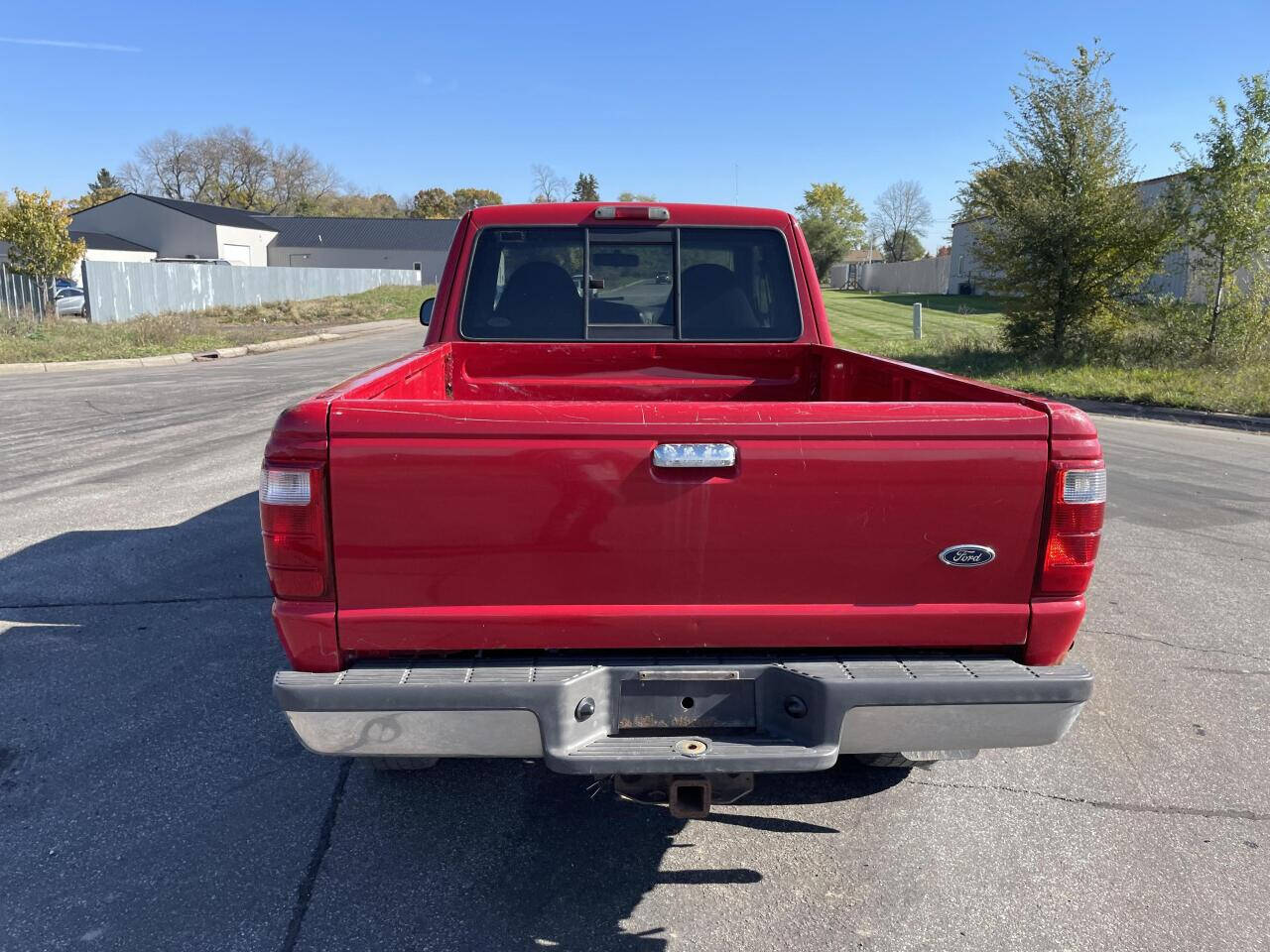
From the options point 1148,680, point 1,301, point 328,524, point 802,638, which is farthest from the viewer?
point 1,301

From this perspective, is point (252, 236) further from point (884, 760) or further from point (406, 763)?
point (884, 760)

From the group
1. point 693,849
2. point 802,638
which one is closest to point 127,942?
point 693,849

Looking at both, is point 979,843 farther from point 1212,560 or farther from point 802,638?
point 1212,560

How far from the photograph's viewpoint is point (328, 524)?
8.00 feet

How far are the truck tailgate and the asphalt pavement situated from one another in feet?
3.00

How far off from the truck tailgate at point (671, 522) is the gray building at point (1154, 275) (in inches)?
703

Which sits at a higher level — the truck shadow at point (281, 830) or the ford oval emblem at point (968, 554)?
the ford oval emblem at point (968, 554)

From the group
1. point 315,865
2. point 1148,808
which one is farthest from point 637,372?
point 1148,808

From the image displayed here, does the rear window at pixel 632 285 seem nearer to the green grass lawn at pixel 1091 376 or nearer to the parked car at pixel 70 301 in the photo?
the green grass lawn at pixel 1091 376

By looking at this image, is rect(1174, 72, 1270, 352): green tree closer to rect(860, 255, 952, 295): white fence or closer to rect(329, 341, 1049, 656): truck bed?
rect(329, 341, 1049, 656): truck bed

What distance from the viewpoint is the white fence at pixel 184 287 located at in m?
27.4

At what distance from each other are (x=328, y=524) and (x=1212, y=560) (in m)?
6.42

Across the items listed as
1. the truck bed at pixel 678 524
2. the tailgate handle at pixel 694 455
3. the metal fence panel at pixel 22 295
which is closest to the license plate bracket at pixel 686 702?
the truck bed at pixel 678 524

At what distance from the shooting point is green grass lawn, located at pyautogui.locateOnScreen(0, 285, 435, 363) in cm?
2025
